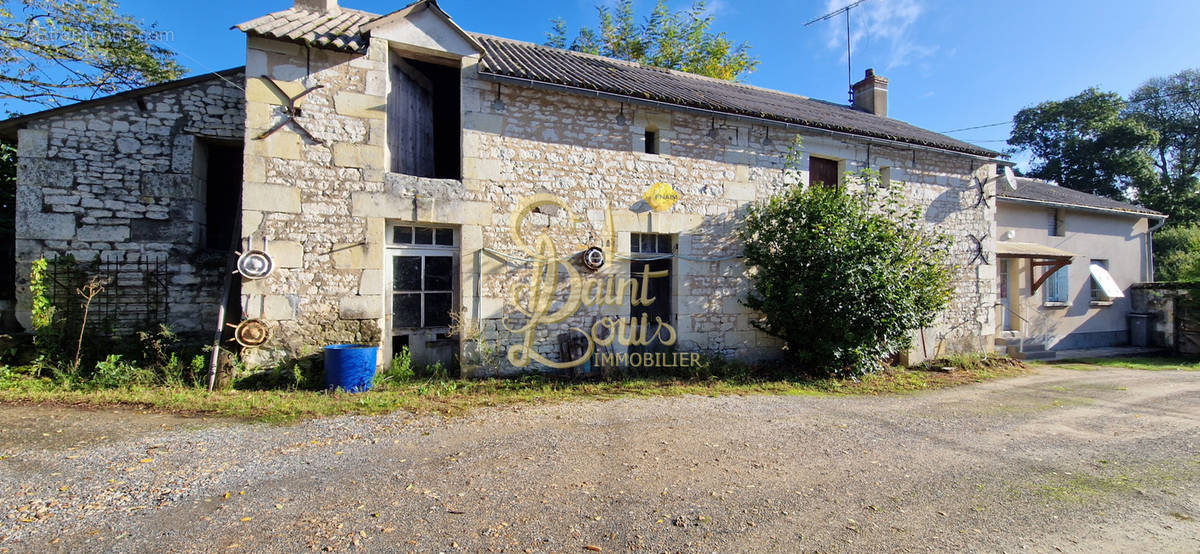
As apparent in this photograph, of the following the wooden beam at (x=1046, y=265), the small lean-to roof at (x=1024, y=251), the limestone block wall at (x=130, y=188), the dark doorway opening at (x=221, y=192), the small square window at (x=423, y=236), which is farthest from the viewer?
the wooden beam at (x=1046, y=265)

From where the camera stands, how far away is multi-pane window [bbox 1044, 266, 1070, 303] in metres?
11.9

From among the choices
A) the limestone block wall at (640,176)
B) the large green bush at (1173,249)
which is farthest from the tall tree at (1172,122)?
the limestone block wall at (640,176)

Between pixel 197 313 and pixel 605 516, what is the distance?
6.81 meters

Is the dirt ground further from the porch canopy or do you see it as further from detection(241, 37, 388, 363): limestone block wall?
the porch canopy

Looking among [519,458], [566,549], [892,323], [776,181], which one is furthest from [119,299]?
[892,323]

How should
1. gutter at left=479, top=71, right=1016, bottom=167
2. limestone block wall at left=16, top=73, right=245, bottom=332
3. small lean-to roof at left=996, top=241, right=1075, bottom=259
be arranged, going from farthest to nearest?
small lean-to roof at left=996, top=241, right=1075, bottom=259 → gutter at left=479, top=71, right=1016, bottom=167 → limestone block wall at left=16, top=73, right=245, bottom=332

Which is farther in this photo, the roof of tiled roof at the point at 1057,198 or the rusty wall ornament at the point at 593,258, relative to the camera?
the roof of tiled roof at the point at 1057,198

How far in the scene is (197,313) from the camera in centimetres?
671

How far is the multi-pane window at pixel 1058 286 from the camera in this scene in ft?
39.0

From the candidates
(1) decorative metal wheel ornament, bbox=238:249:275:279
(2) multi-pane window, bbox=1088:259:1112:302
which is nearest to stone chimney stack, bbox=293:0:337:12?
(1) decorative metal wheel ornament, bbox=238:249:275:279

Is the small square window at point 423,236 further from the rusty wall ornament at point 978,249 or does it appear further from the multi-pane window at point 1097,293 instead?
the multi-pane window at point 1097,293

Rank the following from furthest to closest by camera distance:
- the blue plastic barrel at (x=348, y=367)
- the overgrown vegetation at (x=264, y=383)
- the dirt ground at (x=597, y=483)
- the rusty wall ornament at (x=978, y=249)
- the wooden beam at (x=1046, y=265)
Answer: the wooden beam at (x=1046, y=265) < the rusty wall ornament at (x=978, y=249) < the blue plastic barrel at (x=348, y=367) < the overgrown vegetation at (x=264, y=383) < the dirt ground at (x=597, y=483)

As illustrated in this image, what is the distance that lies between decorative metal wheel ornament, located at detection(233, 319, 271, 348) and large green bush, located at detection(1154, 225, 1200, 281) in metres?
20.0

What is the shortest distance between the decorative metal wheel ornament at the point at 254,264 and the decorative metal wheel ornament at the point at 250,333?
550 mm
